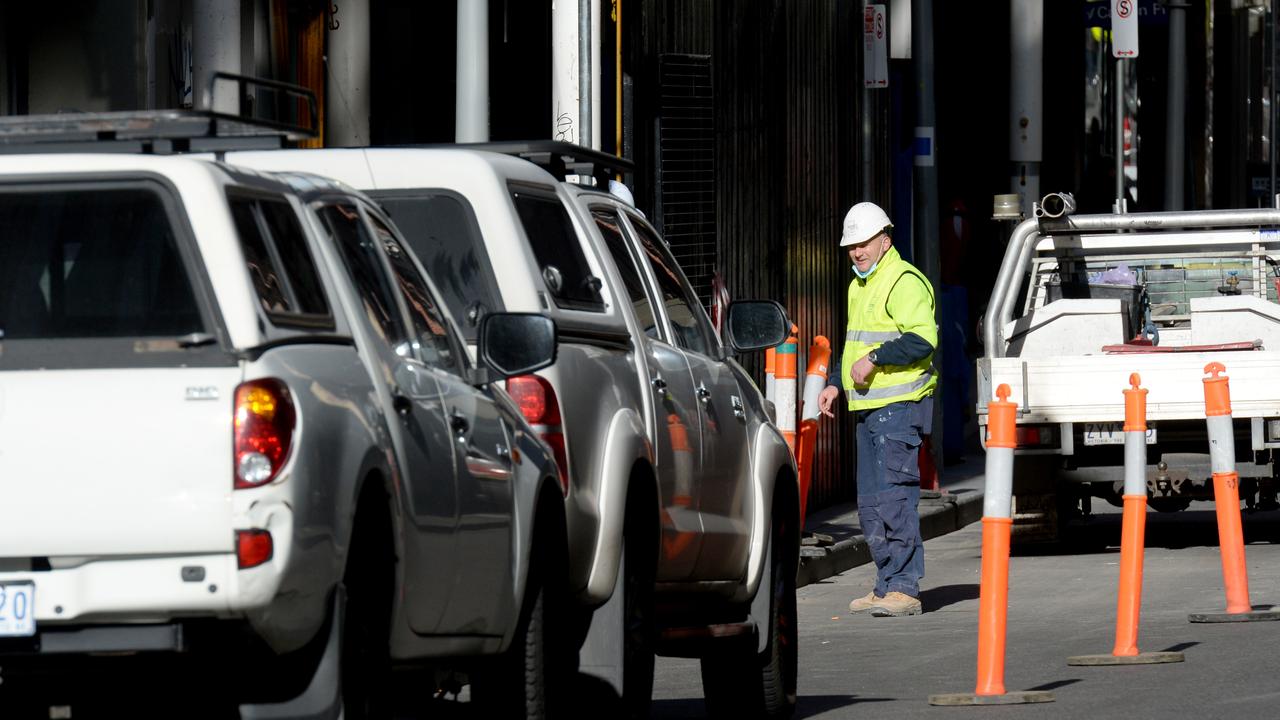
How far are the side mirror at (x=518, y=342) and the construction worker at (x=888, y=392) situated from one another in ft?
21.2

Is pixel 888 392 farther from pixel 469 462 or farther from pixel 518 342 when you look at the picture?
pixel 469 462

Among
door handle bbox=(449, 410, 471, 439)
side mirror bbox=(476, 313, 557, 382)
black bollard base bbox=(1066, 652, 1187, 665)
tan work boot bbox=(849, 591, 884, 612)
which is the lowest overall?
tan work boot bbox=(849, 591, 884, 612)

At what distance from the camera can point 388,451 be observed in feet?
19.0

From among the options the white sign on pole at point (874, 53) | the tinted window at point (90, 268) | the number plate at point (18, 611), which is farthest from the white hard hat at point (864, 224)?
the number plate at point (18, 611)

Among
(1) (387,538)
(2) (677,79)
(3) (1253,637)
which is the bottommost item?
(3) (1253,637)

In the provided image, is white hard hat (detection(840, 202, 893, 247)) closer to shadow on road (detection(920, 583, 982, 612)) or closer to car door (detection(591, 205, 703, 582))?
shadow on road (detection(920, 583, 982, 612))

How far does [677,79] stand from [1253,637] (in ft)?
20.9

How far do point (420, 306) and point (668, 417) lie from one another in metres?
1.87

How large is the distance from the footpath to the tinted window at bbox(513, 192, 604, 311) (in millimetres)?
6858

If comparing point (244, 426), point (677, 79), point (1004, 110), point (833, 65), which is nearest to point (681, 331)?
point (244, 426)

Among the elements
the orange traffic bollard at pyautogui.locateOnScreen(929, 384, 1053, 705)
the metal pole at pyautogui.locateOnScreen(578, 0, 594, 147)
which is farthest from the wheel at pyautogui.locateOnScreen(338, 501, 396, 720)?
the metal pole at pyautogui.locateOnScreen(578, 0, 594, 147)

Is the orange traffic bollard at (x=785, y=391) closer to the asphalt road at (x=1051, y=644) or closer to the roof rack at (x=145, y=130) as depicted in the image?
the asphalt road at (x=1051, y=644)

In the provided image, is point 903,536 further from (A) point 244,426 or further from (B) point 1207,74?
(B) point 1207,74

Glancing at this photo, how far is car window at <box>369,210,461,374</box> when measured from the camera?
264 inches
